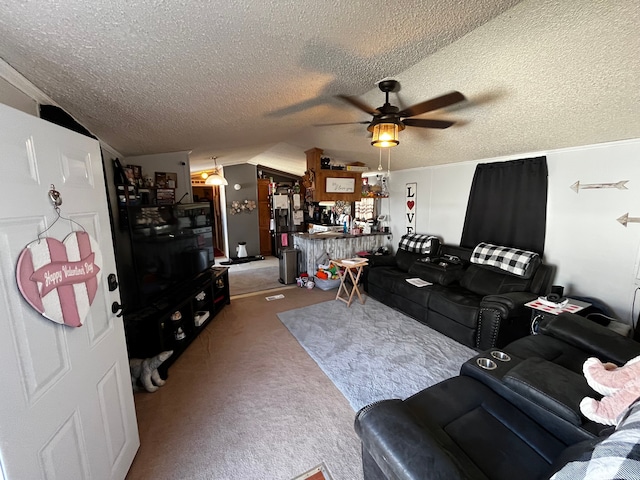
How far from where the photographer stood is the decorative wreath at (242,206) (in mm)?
6812

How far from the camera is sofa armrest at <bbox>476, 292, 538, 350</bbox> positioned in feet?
7.80

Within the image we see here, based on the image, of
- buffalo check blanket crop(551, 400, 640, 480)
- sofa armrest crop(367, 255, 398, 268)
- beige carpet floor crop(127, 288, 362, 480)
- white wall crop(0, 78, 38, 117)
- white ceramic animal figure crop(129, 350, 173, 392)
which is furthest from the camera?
sofa armrest crop(367, 255, 398, 268)

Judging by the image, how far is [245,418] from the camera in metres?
1.84

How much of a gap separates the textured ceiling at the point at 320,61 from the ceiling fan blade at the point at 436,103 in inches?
10.6

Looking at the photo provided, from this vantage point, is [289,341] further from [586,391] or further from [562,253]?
[562,253]

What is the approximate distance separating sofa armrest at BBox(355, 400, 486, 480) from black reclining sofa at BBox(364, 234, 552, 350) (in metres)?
1.71

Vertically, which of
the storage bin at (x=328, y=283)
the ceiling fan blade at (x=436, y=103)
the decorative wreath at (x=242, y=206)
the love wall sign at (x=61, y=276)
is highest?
the ceiling fan blade at (x=436, y=103)

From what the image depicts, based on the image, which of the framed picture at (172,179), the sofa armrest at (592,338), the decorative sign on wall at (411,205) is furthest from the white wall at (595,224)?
the framed picture at (172,179)

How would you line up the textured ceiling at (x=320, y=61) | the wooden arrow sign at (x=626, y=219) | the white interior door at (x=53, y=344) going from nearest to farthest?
the white interior door at (x=53, y=344) < the textured ceiling at (x=320, y=61) < the wooden arrow sign at (x=626, y=219)

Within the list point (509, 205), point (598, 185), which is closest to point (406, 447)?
point (598, 185)

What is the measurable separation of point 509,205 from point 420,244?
127cm

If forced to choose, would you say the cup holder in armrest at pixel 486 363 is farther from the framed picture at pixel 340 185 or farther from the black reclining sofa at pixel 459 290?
the framed picture at pixel 340 185

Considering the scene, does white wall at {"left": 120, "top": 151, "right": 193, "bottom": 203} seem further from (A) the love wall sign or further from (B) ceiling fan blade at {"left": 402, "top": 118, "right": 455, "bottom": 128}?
(B) ceiling fan blade at {"left": 402, "top": 118, "right": 455, "bottom": 128}

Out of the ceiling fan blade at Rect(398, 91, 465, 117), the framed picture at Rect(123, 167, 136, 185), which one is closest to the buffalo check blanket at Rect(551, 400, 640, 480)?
the ceiling fan blade at Rect(398, 91, 465, 117)
